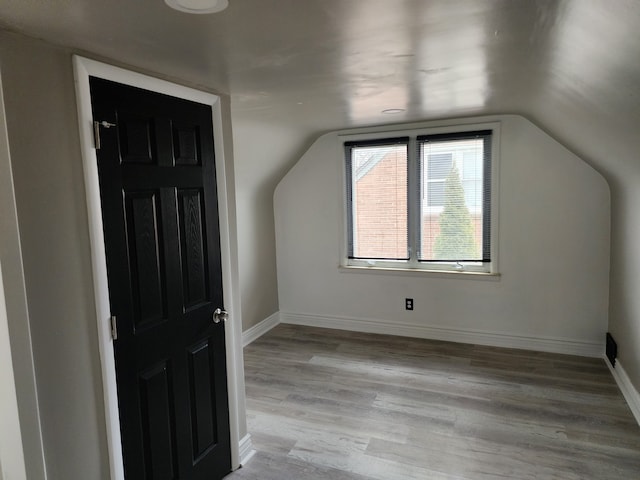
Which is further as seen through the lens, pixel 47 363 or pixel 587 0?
pixel 47 363

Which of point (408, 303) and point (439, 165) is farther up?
point (439, 165)

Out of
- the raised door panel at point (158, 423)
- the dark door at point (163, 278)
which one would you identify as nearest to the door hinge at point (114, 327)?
the dark door at point (163, 278)

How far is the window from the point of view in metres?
4.00

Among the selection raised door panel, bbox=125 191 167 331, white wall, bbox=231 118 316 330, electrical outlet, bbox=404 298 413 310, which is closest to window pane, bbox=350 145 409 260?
electrical outlet, bbox=404 298 413 310

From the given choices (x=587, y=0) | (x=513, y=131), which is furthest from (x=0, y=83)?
(x=513, y=131)

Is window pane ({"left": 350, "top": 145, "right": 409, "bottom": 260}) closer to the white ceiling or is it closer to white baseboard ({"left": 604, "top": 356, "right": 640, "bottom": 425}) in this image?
the white ceiling

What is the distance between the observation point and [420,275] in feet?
14.0

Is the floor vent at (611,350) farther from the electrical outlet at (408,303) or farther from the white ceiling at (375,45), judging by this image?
the white ceiling at (375,45)

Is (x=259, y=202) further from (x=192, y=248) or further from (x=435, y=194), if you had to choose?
(x=192, y=248)

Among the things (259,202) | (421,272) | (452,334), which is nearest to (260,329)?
(259,202)

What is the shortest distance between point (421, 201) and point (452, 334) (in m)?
1.34

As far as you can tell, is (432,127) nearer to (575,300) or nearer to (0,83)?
(575,300)

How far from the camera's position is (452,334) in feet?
13.9

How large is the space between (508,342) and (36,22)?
409 centimetres
